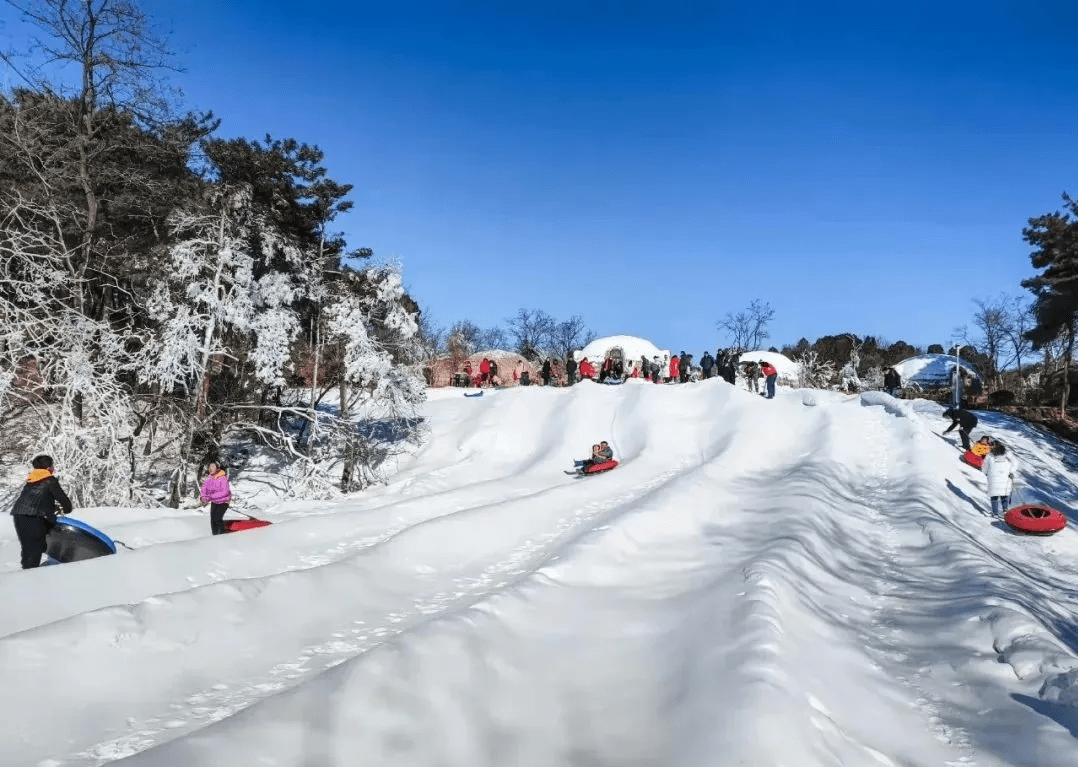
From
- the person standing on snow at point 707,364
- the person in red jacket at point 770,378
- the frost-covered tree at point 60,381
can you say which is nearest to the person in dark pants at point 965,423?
the person in red jacket at point 770,378

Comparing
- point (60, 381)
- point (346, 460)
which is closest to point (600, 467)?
point (346, 460)

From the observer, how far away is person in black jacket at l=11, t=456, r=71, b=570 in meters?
7.99

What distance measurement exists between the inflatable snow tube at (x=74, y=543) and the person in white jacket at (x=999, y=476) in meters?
15.3

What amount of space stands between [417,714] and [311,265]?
19739mm

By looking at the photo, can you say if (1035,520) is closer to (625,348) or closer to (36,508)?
(36,508)

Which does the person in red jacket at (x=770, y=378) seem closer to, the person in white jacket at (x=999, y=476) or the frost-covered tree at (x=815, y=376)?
the frost-covered tree at (x=815, y=376)

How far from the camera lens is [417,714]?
461 cm

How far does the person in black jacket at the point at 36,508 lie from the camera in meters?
7.99

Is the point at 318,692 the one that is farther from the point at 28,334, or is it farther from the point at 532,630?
the point at 28,334

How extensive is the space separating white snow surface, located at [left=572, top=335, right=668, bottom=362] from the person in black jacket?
120 feet

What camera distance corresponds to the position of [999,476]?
13.4 metres

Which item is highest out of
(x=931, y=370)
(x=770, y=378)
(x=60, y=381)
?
(x=931, y=370)

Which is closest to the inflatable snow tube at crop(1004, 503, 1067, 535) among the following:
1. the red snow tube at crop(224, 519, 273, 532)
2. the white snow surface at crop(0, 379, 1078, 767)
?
the white snow surface at crop(0, 379, 1078, 767)

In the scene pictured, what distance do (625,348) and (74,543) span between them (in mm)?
38335
